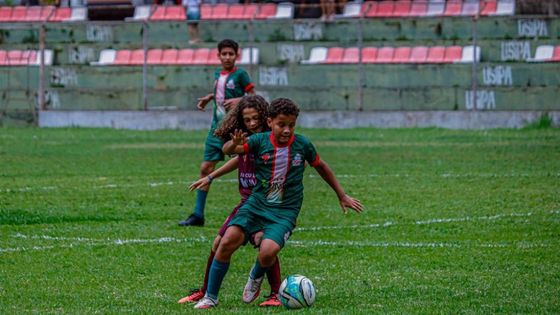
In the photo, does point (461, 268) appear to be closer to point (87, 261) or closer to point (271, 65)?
point (87, 261)

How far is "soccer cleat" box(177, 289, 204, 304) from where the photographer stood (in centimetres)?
853

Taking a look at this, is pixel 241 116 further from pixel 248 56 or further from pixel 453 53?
pixel 248 56

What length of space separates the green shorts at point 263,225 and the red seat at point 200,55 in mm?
22440

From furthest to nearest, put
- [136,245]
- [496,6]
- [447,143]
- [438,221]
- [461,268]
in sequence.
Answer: [496,6], [447,143], [438,221], [136,245], [461,268]

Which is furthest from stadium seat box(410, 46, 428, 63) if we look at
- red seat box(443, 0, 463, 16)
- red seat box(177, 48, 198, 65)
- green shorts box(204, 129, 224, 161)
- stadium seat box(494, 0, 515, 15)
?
green shorts box(204, 129, 224, 161)

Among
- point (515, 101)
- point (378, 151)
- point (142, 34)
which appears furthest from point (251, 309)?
point (142, 34)

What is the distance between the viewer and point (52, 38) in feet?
105

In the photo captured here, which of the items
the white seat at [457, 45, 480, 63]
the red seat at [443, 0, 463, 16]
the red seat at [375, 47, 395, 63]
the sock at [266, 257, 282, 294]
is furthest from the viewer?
the red seat at [443, 0, 463, 16]

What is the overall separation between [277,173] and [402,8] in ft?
78.7

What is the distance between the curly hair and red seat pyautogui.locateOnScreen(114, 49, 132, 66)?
21778 millimetres

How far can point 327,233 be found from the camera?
12.2 metres

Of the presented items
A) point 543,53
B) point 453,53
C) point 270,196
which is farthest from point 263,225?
point 453,53

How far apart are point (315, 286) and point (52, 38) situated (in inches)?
945

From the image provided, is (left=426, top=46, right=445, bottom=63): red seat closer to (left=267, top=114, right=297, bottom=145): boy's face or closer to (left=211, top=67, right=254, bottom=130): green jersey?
(left=211, top=67, right=254, bottom=130): green jersey
